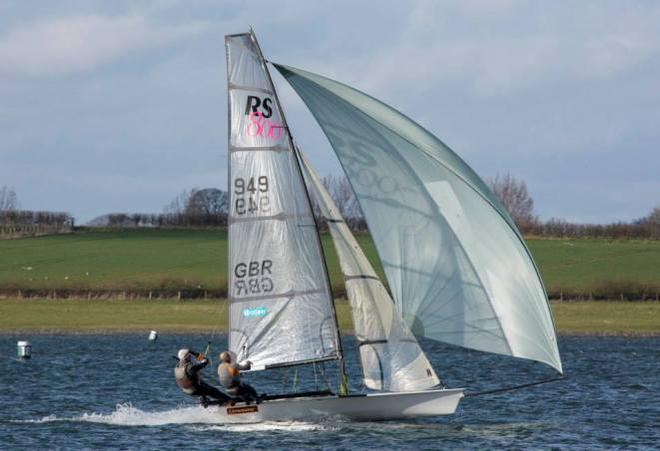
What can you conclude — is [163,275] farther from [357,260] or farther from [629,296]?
[357,260]

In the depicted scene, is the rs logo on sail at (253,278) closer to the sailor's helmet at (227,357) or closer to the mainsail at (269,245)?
the mainsail at (269,245)

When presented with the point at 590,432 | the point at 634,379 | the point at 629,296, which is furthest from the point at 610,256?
the point at 590,432

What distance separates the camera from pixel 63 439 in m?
33.8

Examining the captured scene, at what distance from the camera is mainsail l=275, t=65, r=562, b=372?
30.9 m

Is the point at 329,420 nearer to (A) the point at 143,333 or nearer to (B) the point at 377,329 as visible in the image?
(B) the point at 377,329

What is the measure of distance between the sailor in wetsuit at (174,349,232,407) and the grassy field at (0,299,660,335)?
40805mm

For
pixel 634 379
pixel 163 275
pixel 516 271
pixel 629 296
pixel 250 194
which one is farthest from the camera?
pixel 163 275

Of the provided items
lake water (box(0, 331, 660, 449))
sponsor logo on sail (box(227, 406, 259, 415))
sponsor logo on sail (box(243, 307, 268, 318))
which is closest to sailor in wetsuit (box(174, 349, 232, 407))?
sponsor logo on sail (box(227, 406, 259, 415))

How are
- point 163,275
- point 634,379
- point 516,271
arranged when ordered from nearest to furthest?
point 516,271
point 634,379
point 163,275

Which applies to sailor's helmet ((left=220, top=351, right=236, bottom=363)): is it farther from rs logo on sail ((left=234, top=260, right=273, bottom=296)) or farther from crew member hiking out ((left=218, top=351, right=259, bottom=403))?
rs logo on sail ((left=234, top=260, right=273, bottom=296))

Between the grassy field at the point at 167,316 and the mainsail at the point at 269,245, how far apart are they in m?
41.2

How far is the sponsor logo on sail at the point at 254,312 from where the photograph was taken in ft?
109

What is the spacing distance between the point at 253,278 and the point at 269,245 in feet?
2.77

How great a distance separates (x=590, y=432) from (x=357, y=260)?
23.7 ft
